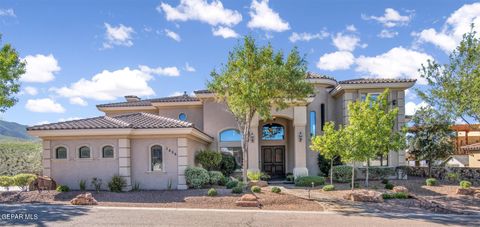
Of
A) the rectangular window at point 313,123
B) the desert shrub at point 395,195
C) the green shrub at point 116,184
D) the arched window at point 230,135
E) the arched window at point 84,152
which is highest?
the rectangular window at point 313,123

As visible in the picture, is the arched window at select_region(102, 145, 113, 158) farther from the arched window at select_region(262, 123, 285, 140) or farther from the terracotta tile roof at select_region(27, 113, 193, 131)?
the arched window at select_region(262, 123, 285, 140)

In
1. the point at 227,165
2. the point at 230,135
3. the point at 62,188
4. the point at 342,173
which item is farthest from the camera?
the point at 230,135

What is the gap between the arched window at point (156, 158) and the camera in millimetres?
19703

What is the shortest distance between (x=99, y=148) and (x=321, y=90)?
15.0 meters

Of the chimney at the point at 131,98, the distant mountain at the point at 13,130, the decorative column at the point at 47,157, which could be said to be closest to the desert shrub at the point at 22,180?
the decorative column at the point at 47,157

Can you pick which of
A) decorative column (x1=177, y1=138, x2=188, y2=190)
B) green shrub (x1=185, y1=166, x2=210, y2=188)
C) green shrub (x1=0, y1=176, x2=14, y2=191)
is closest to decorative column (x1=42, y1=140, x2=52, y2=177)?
green shrub (x1=0, y1=176, x2=14, y2=191)

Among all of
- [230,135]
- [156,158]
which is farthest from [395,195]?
[230,135]

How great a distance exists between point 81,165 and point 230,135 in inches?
377

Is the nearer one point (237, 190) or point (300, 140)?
point (237, 190)

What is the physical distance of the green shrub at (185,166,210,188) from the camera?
19375 millimetres

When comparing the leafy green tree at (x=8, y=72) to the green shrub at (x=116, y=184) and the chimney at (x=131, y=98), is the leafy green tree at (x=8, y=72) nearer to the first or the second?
the green shrub at (x=116, y=184)

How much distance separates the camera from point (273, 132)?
27.0 m

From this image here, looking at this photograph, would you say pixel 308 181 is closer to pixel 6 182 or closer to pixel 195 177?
pixel 195 177

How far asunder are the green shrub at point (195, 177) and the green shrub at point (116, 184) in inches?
119
